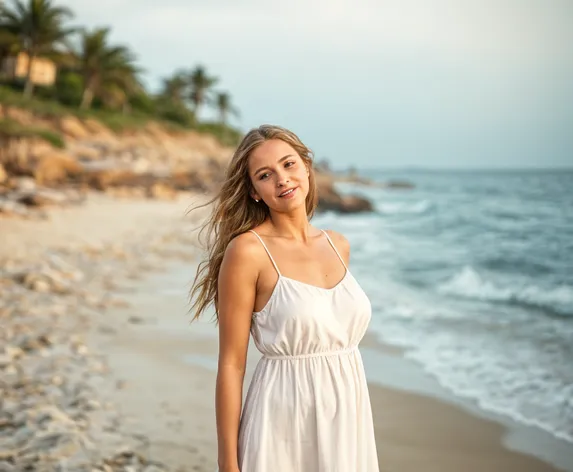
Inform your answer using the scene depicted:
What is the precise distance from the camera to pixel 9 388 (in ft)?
15.0

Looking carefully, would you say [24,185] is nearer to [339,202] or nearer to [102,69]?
[339,202]

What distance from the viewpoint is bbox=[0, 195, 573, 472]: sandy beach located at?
13.3ft

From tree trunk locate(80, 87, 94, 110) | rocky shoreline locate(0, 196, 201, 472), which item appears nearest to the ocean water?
rocky shoreline locate(0, 196, 201, 472)

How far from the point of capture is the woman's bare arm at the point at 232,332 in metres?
2.05

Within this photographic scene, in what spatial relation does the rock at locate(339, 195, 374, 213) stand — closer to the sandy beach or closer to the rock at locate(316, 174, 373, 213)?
the rock at locate(316, 174, 373, 213)

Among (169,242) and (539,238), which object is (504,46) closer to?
(539,238)

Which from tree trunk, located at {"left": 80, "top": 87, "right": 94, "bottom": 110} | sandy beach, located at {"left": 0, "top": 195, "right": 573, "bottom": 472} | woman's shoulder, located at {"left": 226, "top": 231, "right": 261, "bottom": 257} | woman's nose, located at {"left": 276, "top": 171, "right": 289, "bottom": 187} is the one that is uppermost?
tree trunk, located at {"left": 80, "top": 87, "right": 94, "bottom": 110}

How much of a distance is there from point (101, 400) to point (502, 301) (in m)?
8.67

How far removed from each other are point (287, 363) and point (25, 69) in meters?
37.8

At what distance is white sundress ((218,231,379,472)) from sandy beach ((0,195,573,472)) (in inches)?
73.1

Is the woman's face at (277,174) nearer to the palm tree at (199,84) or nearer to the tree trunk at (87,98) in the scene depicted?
the tree trunk at (87,98)

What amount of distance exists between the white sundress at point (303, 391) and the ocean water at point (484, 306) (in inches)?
152

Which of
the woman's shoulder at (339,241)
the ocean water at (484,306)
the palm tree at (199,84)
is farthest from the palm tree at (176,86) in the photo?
the woman's shoulder at (339,241)

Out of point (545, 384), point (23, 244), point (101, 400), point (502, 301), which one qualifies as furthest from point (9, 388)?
point (502, 301)
